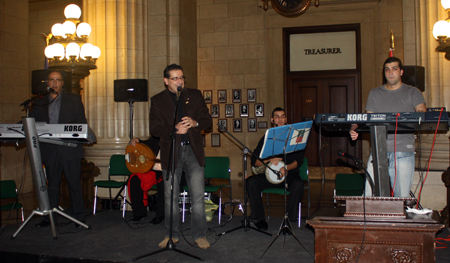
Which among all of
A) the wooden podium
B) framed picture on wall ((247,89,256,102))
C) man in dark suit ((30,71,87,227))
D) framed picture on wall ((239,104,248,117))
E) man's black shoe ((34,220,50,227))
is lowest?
man's black shoe ((34,220,50,227))

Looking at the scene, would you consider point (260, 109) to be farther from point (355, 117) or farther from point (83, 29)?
point (355, 117)

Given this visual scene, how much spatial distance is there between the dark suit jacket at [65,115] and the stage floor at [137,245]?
965mm

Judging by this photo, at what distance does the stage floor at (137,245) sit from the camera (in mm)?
4031

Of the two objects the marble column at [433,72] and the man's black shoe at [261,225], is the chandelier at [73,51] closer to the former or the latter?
the man's black shoe at [261,225]

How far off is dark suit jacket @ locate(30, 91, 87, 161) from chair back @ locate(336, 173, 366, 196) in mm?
3406

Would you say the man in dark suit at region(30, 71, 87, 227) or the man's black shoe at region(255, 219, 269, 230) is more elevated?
the man in dark suit at region(30, 71, 87, 227)

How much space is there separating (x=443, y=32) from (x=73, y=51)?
5.58 m

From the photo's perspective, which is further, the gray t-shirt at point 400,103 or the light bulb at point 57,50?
the light bulb at point 57,50

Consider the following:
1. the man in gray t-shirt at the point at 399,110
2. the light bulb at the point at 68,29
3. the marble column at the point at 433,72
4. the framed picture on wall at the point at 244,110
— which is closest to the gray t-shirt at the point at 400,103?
Answer: the man in gray t-shirt at the point at 399,110

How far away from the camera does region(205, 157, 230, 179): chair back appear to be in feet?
19.3

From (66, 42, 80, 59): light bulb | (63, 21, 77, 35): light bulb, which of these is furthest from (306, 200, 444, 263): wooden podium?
(63, 21, 77, 35): light bulb

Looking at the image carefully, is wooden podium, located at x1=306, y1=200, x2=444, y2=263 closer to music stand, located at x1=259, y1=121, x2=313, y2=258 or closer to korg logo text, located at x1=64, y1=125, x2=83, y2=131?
music stand, located at x1=259, y1=121, x2=313, y2=258

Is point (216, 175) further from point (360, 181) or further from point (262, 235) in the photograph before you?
point (360, 181)

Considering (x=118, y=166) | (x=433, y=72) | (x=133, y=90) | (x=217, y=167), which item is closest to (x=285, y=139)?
(x=217, y=167)
